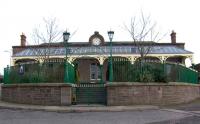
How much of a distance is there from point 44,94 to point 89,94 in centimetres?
262

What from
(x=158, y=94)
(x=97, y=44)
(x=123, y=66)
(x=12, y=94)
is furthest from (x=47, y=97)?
(x=97, y=44)

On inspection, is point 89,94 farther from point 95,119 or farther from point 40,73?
point 95,119

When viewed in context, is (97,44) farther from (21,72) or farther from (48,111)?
(48,111)

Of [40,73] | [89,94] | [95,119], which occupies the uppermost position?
[40,73]

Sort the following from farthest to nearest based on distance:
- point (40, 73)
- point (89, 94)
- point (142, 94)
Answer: point (40, 73) < point (89, 94) < point (142, 94)

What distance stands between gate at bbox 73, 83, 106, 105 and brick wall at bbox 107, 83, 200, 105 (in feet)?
4.26

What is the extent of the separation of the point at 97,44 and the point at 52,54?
7.96 metres

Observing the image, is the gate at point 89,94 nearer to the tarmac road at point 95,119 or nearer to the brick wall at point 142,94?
the brick wall at point 142,94

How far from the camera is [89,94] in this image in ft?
66.0

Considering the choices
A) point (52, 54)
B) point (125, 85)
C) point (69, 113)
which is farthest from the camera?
point (52, 54)

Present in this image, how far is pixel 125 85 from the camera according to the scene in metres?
18.7

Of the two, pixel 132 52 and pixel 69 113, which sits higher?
pixel 132 52

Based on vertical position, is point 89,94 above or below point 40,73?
below

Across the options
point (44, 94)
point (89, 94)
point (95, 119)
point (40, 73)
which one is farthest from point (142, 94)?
point (95, 119)
